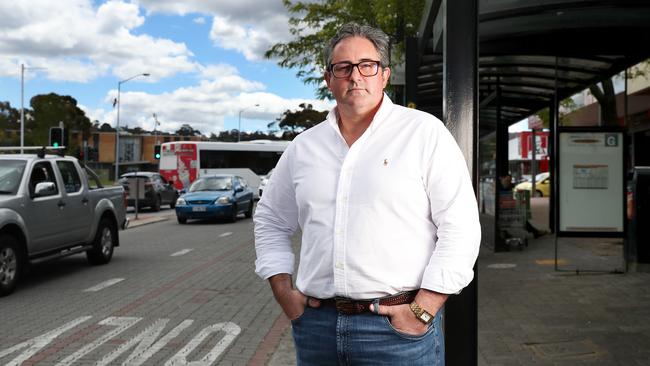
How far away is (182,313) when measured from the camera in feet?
23.1

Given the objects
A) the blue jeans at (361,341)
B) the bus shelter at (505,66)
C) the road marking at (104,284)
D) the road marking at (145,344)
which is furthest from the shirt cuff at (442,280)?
the road marking at (104,284)

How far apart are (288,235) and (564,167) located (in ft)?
24.8

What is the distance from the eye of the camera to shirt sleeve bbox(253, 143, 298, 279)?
243 centimetres

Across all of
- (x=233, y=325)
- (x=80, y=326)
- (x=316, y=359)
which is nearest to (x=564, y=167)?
(x=233, y=325)

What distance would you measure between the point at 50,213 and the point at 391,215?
804cm

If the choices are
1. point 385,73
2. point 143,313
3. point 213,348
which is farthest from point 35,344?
point 385,73

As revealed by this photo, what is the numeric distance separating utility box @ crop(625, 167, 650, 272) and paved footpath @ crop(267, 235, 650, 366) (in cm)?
27

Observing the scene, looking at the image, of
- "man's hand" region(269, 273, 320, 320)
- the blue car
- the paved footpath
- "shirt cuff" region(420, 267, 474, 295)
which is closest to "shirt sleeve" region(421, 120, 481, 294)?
"shirt cuff" region(420, 267, 474, 295)

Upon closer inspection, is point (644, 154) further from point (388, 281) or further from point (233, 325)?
point (388, 281)

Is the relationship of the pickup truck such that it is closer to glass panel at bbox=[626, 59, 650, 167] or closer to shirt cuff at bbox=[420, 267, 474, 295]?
shirt cuff at bbox=[420, 267, 474, 295]

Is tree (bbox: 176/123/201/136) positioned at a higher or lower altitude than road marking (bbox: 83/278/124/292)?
higher

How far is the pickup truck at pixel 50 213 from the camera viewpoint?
8227mm

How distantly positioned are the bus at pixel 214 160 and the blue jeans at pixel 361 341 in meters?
33.8

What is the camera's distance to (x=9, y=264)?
8180 millimetres
